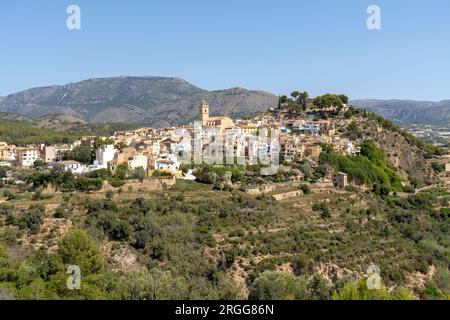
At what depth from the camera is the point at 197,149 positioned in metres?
35.2

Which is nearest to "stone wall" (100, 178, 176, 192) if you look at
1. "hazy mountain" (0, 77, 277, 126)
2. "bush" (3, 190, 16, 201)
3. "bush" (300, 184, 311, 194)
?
"bush" (3, 190, 16, 201)

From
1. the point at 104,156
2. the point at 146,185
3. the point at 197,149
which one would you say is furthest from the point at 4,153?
the point at 146,185

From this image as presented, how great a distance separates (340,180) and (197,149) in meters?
9.71

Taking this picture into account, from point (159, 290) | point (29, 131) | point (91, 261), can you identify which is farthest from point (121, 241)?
point (29, 131)

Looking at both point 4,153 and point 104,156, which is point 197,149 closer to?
point 104,156

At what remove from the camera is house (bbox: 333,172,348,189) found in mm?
31875

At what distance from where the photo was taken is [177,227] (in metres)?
21.2

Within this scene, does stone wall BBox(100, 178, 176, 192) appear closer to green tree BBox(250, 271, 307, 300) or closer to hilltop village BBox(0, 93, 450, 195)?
hilltop village BBox(0, 93, 450, 195)

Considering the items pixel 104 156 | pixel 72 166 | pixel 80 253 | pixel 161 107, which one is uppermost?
pixel 161 107

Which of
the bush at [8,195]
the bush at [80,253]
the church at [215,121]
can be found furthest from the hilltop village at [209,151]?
the bush at [80,253]
